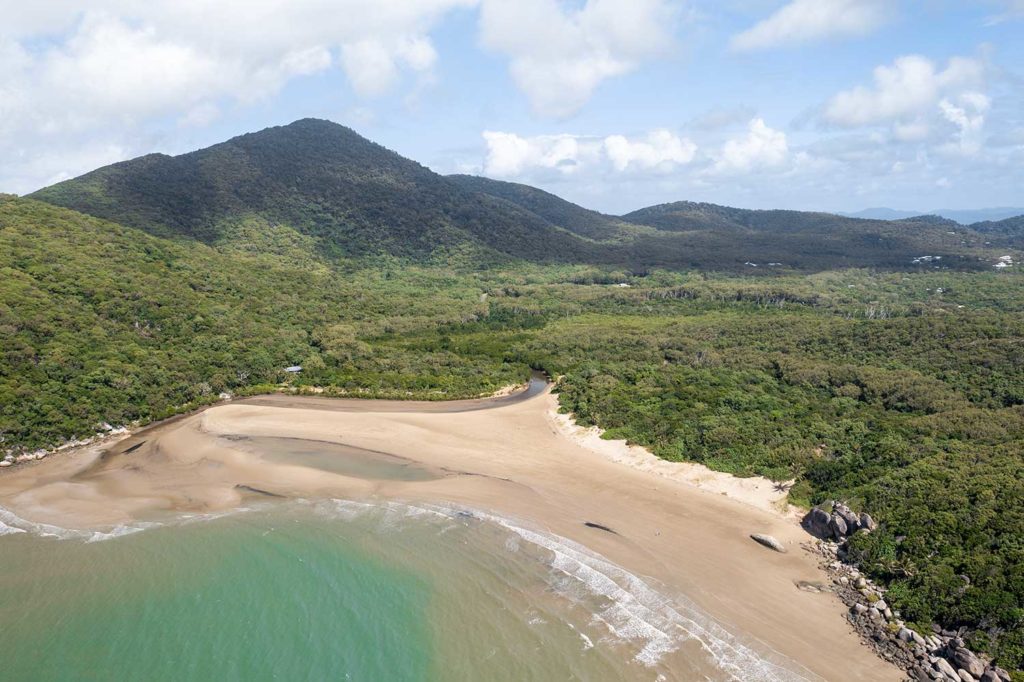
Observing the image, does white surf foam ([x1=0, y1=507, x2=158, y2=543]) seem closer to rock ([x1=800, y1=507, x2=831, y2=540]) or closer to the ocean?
the ocean

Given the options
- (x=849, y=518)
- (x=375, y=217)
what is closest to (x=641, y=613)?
(x=849, y=518)

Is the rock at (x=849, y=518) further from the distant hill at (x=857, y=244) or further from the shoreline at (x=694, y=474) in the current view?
the distant hill at (x=857, y=244)

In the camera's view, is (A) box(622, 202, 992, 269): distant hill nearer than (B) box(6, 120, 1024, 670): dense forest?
No

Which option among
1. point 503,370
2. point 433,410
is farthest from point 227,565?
point 503,370

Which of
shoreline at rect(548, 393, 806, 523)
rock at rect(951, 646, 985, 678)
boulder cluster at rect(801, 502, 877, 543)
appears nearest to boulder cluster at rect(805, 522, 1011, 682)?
rock at rect(951, 646, 985, 678)

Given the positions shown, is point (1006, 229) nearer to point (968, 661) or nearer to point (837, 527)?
point (837, 527)

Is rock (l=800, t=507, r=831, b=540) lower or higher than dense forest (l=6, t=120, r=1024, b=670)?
lower

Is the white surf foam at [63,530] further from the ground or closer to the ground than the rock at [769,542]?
further from the ground

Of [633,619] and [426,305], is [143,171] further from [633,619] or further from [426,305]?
[633,619]

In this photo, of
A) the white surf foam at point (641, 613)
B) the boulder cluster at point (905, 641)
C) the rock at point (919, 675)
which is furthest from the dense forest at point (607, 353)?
the white surf foam at point (641, 613)
